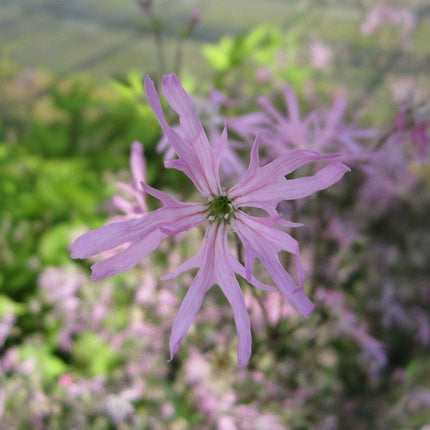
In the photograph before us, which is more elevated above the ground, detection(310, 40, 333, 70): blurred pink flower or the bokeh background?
detection(310, 40, 333, 70): blurred pink flower

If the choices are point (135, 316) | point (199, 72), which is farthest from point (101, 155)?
point (199, 72)

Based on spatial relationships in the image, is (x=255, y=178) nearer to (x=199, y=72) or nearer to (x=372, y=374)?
(x=372, y=374)

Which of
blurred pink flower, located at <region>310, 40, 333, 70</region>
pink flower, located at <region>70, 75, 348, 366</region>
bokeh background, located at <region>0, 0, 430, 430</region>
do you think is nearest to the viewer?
pink flower, located at <region>70, 75, 348, 366</region>

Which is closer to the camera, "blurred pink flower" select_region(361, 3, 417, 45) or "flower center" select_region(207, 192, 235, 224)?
"flower center" select_region(207, 192, 235, 224)

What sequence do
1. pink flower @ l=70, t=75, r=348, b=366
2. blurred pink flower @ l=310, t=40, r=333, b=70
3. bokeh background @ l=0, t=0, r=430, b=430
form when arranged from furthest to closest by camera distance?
1. blurred pink flower @ l=310, t=40, r=333, b=70
2. bokeh background @ l=0, t=0, r=430, b=430
3. pink flower @ l=70, t=75, r=348, b=366

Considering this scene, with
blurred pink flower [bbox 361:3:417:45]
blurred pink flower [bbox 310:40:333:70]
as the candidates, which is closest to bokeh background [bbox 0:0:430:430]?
blurred pink flower [bbox 310:40:333:70]

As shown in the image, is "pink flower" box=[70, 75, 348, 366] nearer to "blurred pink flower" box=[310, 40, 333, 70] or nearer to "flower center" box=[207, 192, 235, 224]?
"flower center" box=[207, 192, 235, 224]
